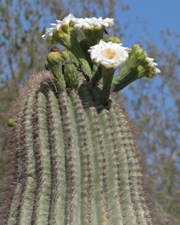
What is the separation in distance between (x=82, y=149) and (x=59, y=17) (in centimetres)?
680

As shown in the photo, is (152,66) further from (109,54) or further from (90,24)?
(90,24)

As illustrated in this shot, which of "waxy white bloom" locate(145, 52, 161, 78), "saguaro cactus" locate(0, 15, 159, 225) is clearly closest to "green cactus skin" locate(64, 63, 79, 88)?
"saguaro cactus" locate(0, 15, 159, 225)

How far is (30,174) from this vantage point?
141 inches

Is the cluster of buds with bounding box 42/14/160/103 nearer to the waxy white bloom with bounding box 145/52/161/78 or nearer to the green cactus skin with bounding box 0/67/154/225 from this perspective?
the waxy white bloom with bounding box 145/52/161/78

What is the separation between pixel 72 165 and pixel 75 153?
0.28 ft

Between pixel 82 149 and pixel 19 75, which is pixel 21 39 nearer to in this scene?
pixel 19 75

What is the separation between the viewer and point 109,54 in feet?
12.3

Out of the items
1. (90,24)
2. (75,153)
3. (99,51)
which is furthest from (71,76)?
(75,153)

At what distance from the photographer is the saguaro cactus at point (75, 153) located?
3.50 metres

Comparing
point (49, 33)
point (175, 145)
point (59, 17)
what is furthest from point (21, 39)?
point (49, 33)

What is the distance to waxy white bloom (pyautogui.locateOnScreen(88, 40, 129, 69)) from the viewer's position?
12.0 feet

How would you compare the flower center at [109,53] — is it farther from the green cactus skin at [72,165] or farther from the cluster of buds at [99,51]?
the green cactus skin at [72,165]

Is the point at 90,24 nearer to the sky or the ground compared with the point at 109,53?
nearer to the sky

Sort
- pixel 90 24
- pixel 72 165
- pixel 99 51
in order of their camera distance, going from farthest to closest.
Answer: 1. pixel 90 24
2. pixel 99 51
3. pixel 72 165
